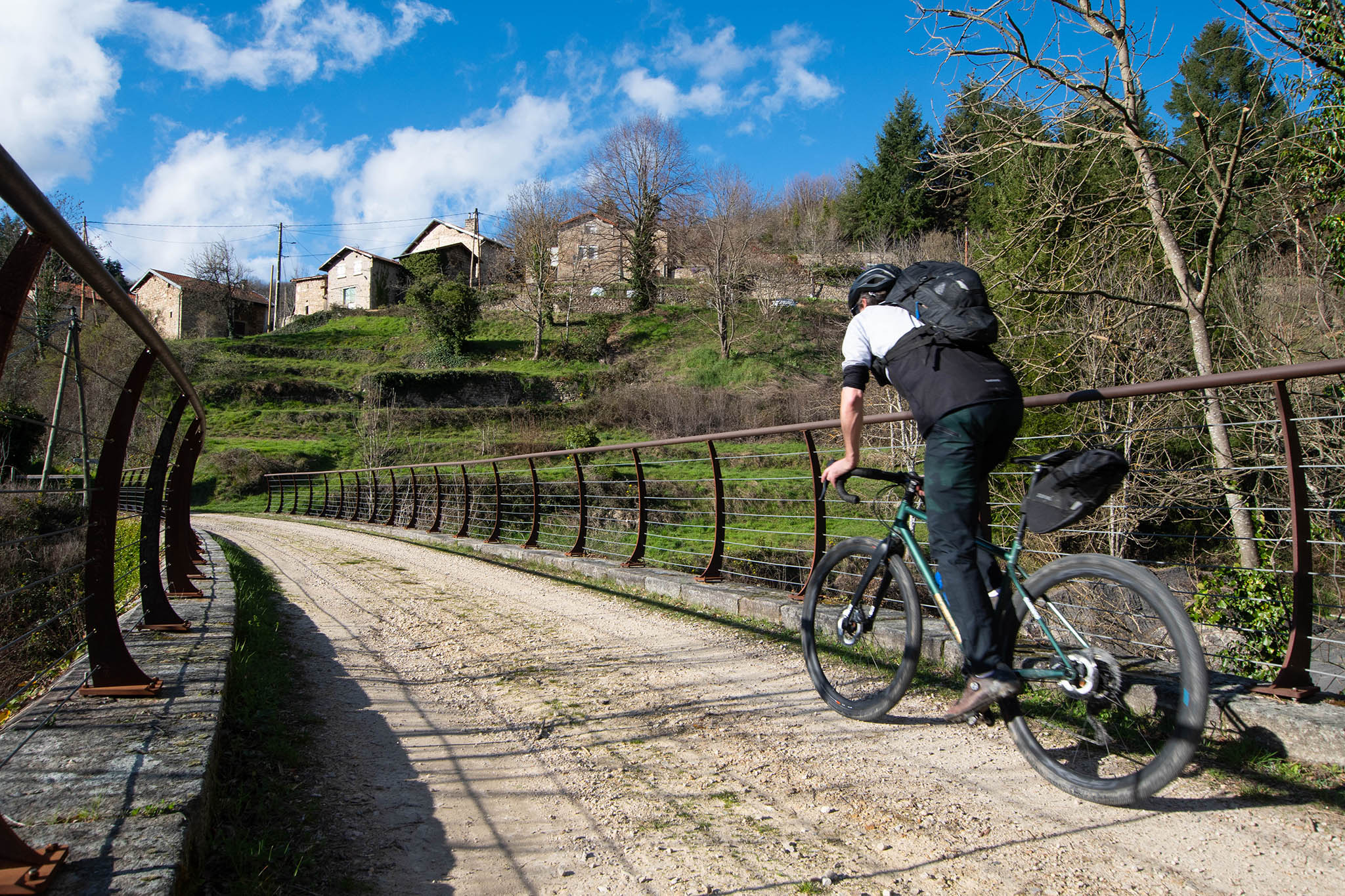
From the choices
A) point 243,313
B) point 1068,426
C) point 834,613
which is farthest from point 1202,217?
point 243,313

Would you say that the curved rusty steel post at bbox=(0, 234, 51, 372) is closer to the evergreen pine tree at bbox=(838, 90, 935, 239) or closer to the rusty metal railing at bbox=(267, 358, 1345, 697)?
the rusty metal railing at bbox=(267, 358, 1345, 697)

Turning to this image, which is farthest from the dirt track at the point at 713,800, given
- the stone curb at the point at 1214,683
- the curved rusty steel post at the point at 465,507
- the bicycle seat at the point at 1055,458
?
the curved rusty steel post at the point at 465,507

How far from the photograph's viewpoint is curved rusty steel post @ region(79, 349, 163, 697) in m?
2.62

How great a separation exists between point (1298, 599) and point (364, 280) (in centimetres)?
6133

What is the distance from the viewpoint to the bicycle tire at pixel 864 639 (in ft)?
9.65

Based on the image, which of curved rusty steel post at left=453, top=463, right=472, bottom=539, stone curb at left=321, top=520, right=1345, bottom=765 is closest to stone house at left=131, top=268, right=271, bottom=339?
curved rusty steel post at left=453, top=463, right=472, bottom=539

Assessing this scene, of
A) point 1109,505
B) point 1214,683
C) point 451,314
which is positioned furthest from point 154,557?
point 451,314

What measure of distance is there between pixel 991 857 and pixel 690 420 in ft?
100

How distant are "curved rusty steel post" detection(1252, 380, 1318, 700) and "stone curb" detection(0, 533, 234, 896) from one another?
10.1 feet

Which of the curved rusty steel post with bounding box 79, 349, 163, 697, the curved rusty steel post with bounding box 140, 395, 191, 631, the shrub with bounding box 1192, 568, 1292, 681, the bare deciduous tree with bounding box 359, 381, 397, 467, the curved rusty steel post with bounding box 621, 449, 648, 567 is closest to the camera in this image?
the curved rusty steel post with bounding box 79, 349, 163, 697

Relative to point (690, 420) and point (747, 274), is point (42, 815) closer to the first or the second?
point (690, 420)

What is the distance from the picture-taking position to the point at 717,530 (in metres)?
5.91

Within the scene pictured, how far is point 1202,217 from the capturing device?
996cm

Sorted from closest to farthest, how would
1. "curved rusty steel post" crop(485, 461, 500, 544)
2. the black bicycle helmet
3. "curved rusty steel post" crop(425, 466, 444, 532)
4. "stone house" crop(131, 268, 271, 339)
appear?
the black bicycle helmet
"curved rusty steel post" crop(485, 461, 500, 544)
"curved rusty steel post" crop(425, 466, 444, 532)
"stone house" crop(131, 268, 271, 339)
